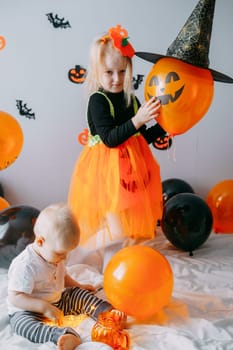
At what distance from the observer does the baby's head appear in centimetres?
122

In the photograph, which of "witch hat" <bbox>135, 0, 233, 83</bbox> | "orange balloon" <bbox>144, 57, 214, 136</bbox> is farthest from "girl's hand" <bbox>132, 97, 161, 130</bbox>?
"witch hat" <bbox>135, 0, 233, 83</bbox>

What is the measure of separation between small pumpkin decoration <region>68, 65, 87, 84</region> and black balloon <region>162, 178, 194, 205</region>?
0.65m

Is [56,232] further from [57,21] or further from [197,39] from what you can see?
[57,21]

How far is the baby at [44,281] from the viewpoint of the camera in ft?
3.95

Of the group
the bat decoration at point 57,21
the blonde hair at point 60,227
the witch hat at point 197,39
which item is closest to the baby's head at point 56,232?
the blonde hair at point 60,227

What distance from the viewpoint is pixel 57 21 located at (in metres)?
2.21

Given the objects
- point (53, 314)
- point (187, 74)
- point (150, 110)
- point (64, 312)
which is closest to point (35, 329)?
point (53, 314)

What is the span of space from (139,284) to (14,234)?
559 millimetres

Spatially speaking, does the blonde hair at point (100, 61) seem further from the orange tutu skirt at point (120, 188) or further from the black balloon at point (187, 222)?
the black balloon at point (187, 222)

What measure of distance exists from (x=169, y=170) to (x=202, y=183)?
19 centimetres

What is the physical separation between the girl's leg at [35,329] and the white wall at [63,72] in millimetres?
1160

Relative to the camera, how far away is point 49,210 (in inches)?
49.5

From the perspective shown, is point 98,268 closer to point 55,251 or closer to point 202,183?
point 55,251

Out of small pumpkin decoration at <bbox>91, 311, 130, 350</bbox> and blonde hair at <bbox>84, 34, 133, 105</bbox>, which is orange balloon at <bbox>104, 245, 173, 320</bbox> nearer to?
small pumpkin decoration at <bbox>91, 311, 130, 350</bbox>
